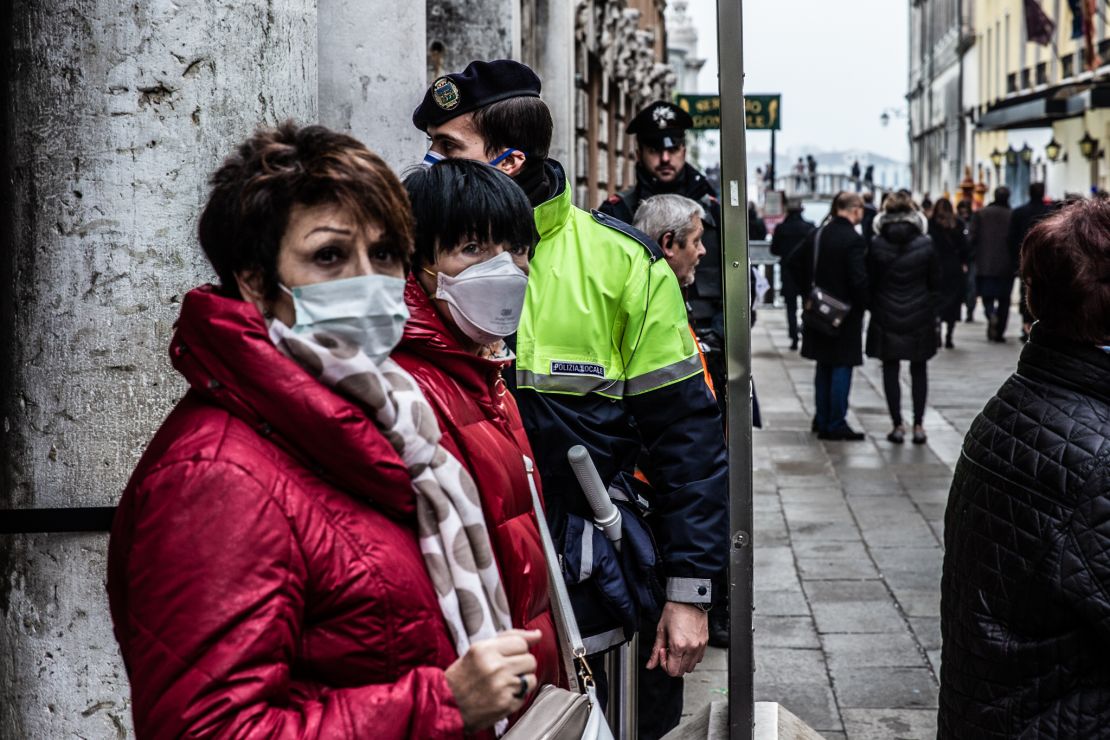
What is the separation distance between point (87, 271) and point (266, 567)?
1403 mm

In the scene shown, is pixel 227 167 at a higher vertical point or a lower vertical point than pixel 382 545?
higher

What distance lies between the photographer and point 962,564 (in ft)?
9.84

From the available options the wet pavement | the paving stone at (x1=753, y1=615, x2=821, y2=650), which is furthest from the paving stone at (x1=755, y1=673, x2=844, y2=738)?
the paving stone at (x1=753, y1=615, x2=821, y2=650)

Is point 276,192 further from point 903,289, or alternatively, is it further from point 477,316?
point 903,289

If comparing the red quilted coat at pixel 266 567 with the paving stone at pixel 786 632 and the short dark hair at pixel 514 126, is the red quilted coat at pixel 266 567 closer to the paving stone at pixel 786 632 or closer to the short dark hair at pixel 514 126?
the short dark hair at pixel 514 126

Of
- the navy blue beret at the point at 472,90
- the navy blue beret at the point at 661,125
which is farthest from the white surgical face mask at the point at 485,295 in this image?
the navy blue beret at the point at 661,125

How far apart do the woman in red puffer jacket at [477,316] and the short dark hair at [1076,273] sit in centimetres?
105

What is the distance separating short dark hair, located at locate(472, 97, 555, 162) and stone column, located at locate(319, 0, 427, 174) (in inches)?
55.0

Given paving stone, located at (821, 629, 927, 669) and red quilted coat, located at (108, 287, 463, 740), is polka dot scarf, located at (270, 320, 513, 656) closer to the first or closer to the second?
red quilted coat, located at (108, 287, 463, 740)

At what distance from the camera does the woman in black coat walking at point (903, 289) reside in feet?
35.1

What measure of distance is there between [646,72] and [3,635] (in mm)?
23938

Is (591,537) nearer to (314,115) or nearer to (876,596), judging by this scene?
(314,115)

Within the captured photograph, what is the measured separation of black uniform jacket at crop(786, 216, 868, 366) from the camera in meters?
10.9

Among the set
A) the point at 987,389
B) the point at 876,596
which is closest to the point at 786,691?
the point at 876,596
